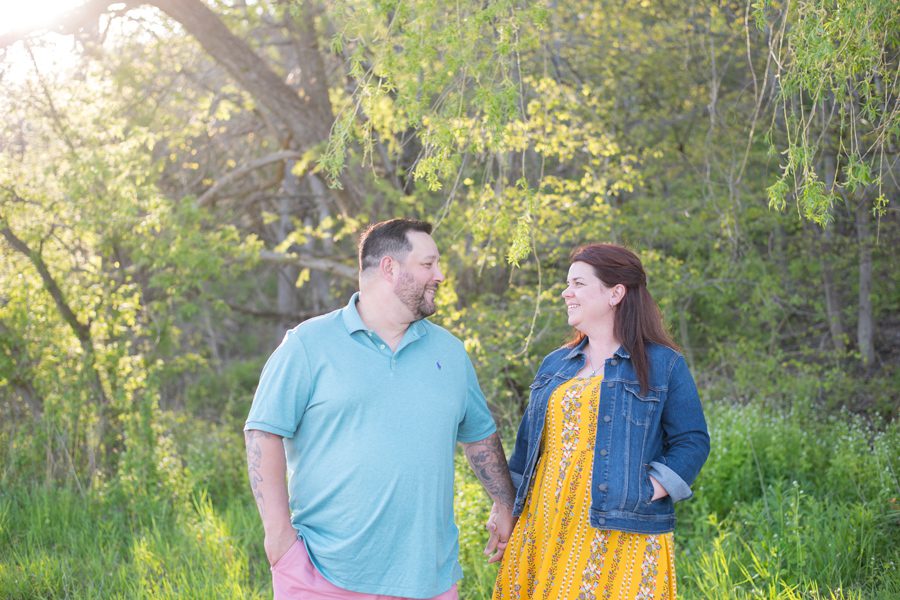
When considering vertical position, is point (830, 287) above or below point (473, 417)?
below

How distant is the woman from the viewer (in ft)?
10.5

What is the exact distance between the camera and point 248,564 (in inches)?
224

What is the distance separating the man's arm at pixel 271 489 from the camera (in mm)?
3043

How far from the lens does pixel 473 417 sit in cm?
341

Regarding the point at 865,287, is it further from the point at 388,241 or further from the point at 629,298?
the point at 388,241

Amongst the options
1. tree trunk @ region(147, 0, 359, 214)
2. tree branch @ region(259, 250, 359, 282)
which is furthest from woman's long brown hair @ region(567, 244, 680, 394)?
tree branch @ region(259, 250, 359, 282)

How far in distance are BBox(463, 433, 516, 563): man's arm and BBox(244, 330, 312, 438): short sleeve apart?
0.73 metres

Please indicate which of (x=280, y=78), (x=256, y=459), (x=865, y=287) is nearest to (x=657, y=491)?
(x=256, y=459)

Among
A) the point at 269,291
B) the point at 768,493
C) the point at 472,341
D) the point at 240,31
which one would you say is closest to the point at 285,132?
the point at 240,31

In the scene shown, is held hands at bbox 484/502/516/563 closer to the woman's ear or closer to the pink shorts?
the pink shorts

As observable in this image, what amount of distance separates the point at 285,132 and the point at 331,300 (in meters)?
4.75

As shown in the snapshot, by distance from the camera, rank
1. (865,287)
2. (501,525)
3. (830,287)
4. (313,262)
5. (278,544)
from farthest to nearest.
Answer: (313,262), (830,287), (865,287), (501,525), (278,544)

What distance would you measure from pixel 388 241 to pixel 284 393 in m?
0.62

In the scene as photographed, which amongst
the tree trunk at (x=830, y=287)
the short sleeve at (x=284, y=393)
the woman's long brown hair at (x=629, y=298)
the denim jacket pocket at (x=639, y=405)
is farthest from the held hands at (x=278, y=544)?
the tree trunk at (x=830, y=287)
